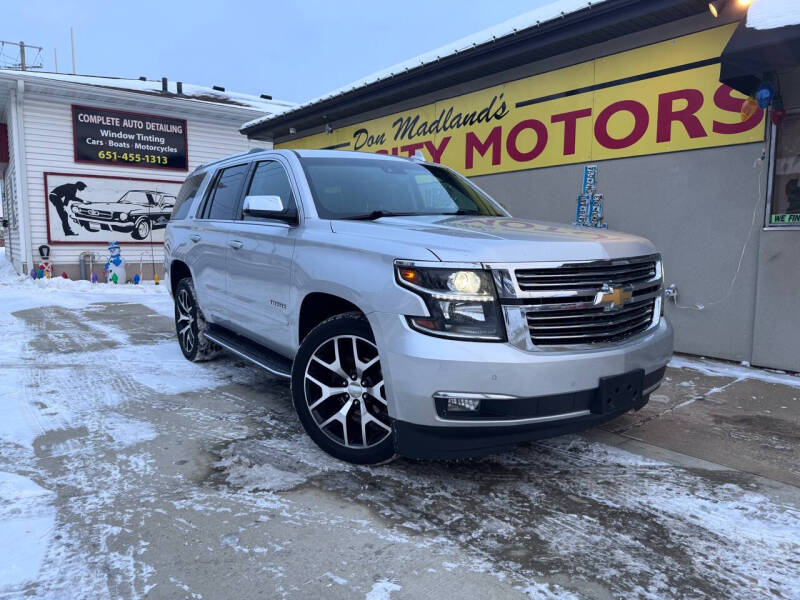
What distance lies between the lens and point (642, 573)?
7.51 ft

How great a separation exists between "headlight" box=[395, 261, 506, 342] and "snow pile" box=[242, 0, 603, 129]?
16.6 ft

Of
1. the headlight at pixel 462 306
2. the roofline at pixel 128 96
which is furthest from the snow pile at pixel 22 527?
the roofline at pixel 128 96

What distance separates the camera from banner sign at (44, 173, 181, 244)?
15.2m

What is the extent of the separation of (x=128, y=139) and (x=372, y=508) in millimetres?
16069

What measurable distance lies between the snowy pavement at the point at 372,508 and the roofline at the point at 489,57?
13.7 feet

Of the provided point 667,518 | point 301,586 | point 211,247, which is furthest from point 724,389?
point 211,247

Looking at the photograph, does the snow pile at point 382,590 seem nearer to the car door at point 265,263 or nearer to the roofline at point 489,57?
the car door at point 265,263

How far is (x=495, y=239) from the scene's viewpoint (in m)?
2.83

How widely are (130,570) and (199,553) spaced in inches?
10.4

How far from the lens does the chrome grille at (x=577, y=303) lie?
106 inches

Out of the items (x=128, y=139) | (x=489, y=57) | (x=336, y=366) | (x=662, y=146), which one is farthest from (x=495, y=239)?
(x=128, y=139)

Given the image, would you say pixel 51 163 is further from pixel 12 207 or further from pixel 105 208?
pixel 12 207

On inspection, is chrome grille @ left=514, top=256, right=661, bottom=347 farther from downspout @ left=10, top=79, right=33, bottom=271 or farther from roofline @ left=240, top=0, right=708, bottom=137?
downspout @ left=10, top=79, right=33, bottom=271

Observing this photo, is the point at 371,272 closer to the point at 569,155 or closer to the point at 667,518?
the point at 667,518
